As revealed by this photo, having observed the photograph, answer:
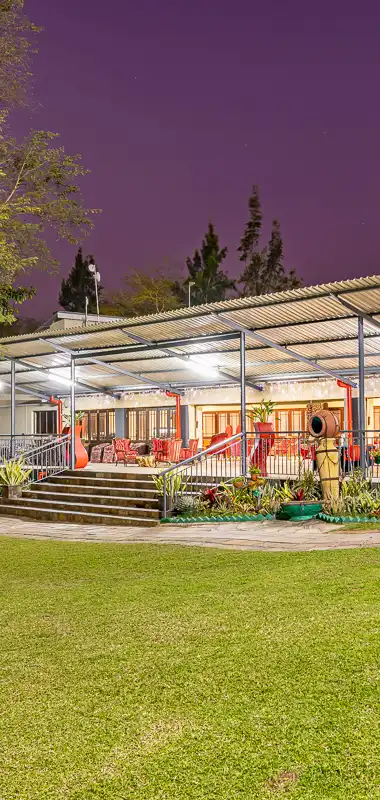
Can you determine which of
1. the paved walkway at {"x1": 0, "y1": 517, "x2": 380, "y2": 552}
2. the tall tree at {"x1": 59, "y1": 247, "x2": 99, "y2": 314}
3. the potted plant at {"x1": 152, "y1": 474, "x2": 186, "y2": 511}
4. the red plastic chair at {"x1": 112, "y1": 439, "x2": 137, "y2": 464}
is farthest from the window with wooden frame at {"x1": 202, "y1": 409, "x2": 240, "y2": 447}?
the tall tree at {"x1": 59, "y1": 247, "x2": 99, "y2": 314}

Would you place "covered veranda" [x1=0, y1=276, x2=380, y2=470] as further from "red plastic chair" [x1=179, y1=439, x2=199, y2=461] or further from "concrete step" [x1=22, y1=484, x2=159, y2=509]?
"red plastic chair" [x1=179, y1=439, x2=199, y2=461]

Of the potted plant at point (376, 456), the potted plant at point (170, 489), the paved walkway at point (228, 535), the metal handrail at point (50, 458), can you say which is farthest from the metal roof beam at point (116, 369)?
the potted plant at point (376, 456)

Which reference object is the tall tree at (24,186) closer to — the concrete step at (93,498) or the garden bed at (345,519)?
the concrete step at (93,498)

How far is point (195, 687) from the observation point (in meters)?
3.67

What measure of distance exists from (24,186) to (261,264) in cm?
4066

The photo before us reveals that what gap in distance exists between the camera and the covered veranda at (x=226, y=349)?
12.6 metres

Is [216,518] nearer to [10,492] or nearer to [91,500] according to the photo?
[91,500]

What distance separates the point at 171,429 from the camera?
2400 centimetres

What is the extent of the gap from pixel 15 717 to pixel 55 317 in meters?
26.2

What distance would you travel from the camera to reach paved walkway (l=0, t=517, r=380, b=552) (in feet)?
27.2

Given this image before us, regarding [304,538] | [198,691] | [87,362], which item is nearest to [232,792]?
[198,691]

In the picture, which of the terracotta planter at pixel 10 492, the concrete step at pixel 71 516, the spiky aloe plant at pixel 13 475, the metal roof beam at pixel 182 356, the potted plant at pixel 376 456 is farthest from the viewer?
the metal roof beam at pixel 182 356

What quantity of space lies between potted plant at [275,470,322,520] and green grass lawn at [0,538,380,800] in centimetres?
372

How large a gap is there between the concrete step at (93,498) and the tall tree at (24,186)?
3.91 meters
